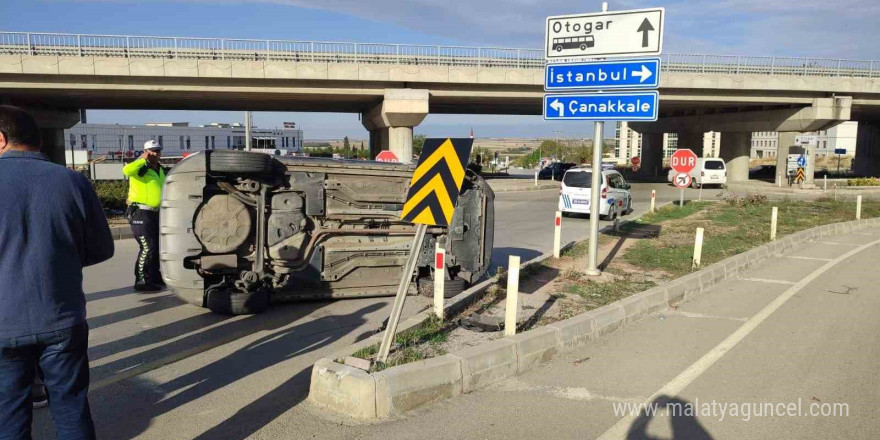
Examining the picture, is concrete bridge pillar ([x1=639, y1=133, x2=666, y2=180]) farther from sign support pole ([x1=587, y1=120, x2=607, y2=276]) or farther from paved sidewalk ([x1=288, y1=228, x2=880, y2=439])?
paved sidewalk ([x1=288, y1=228, x2=880, y2=439])

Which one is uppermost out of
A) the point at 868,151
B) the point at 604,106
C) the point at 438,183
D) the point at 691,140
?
the point at 691,140

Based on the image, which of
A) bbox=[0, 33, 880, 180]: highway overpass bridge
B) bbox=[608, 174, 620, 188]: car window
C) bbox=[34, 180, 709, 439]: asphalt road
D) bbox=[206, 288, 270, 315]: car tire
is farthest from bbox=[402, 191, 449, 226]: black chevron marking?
bbox=[0, 33, 880, 180]: highway overpass bridge

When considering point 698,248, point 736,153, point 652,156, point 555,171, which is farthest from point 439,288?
point 652,156

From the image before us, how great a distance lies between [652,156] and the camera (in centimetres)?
5294

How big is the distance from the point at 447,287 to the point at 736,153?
4144 centimetres

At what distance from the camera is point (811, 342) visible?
6441 millimetres

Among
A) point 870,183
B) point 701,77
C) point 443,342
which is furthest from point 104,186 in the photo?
point 870,183

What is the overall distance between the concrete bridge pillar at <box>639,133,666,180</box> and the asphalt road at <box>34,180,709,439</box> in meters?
48.5

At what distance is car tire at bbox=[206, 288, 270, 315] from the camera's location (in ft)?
23.4

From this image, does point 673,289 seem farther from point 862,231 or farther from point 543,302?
point 862,231

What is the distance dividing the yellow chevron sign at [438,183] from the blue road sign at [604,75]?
13.8 feet

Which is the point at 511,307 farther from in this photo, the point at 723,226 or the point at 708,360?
the point at 723,226

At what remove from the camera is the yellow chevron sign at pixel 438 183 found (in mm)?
5090

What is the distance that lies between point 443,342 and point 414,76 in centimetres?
2642
